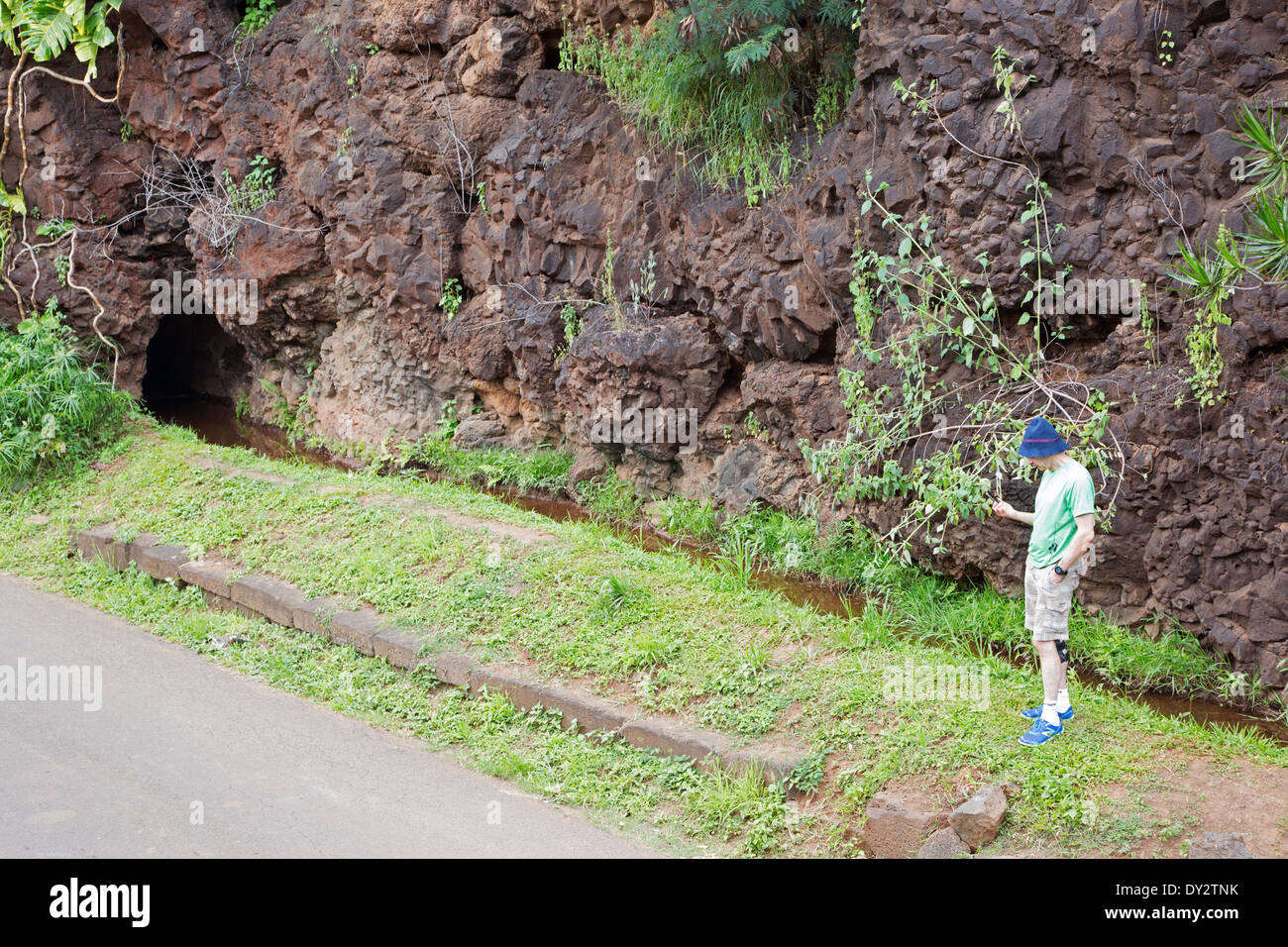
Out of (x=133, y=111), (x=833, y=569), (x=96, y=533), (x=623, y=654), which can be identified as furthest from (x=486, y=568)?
(x=133, y=111)

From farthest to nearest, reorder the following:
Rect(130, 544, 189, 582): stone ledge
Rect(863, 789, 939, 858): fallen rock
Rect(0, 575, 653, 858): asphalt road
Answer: Rect(130, 544, 189, 582): stone ledge, Rect(0, 575, 653, 858): asphalt road, Rect(863, 789, 939, 858): fallen rock

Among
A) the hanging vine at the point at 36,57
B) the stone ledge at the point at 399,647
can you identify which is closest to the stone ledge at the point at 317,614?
the stone ledge at the point at 399,647

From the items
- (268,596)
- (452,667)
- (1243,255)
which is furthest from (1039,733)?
(268,596)

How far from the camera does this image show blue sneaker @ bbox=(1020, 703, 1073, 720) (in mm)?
6000

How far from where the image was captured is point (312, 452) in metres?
14.8

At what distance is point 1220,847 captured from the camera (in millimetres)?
4875

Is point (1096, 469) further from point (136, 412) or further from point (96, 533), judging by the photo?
point (136, 412)

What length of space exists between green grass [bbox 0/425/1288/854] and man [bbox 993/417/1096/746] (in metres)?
0.24

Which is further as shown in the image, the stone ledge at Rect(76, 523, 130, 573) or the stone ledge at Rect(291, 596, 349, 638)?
the stone ledge at Rect(76, 523, 130, 573)

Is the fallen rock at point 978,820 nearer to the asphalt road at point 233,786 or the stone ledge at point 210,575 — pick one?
the asphalt road at point 233,786

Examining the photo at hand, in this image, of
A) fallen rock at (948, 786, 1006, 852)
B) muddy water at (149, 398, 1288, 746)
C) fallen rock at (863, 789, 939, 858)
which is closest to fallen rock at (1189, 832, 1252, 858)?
fallen rock at (948, 786, 1006, 852)

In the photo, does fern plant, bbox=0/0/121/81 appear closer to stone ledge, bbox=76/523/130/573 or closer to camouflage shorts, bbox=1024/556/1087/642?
stone ledge, bbox=76/523/130/573

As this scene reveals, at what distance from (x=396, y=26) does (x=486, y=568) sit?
286 inches

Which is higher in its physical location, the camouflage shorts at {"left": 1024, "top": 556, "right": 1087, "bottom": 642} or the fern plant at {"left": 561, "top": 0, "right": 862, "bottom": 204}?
the fern plant at {"left": 561, "top": 0, "right": 862, "bottom": 204}
